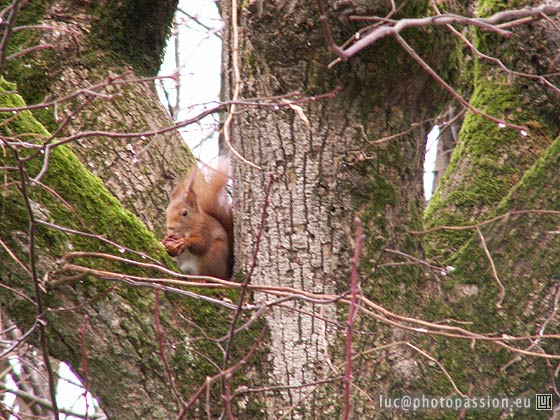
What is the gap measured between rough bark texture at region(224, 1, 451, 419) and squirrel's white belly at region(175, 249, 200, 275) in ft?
3.11

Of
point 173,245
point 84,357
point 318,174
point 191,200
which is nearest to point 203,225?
point 191,200

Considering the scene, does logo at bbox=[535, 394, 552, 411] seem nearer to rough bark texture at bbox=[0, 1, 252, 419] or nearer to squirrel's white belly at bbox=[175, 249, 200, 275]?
rough bark texture at bbox=[0, 1, 252, 419]

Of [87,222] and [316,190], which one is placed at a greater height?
[316,190]

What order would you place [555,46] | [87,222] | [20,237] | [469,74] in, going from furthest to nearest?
[469,74] → [555,46] → [87,222] → [20,237]

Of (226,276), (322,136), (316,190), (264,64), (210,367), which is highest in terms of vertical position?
(264,64)

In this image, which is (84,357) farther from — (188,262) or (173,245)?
(188,262)

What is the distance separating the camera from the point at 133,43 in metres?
3.31

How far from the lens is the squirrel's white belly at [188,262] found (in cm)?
354

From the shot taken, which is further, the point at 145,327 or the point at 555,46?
the point at 555,46

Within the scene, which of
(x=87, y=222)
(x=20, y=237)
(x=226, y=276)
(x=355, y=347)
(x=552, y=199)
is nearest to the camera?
(x=20, y=237)

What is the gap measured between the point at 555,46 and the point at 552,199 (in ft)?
2.64

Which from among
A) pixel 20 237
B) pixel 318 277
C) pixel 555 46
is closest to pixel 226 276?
pixel 318 277

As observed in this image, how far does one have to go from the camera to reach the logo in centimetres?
265

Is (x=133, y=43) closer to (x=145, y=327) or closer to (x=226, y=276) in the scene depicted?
(x=226, y=276)
